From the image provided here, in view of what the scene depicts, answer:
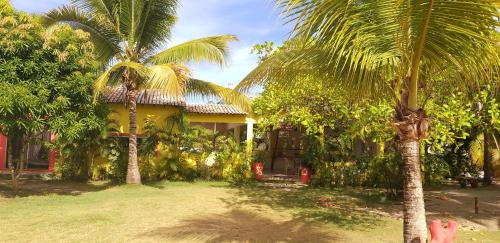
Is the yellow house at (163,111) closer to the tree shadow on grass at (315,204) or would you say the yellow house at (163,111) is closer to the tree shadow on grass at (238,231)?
the tree shadow on grass at (315,204)

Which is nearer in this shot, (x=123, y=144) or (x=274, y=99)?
(x=274, y=99)

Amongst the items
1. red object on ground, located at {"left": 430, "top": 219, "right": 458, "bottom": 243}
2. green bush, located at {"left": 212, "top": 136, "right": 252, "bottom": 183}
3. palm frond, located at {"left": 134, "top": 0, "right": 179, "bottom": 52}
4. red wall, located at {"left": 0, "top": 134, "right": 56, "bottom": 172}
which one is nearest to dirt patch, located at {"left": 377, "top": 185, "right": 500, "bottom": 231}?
red object on ground, located at {"left": 430, "top": 219, "right": 458, "bottom": 243}

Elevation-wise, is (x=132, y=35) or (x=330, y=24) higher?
(x=132, y=35)

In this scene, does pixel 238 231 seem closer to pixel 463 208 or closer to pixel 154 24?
pixel 463 208

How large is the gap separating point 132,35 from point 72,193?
16.1 ft

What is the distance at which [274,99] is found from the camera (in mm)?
11539

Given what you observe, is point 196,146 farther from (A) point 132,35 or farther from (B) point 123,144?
(A) point 132,35

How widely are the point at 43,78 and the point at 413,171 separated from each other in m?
9.09

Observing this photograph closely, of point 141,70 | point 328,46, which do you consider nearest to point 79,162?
point 141,70

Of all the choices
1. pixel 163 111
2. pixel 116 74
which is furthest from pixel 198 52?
pixel 163 111

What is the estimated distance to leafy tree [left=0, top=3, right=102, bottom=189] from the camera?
9.68 metres

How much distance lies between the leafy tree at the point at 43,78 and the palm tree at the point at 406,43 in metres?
7.58

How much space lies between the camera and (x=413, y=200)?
4.30 m

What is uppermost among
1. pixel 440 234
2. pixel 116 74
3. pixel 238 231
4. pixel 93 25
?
pixel 93 25
